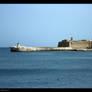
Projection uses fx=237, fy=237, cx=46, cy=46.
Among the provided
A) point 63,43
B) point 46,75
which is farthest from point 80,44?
point 46,75

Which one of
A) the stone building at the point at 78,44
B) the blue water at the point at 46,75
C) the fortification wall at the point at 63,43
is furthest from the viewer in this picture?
the fortification wall at the point at 63,43

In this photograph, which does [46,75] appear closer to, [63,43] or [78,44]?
[78,44]

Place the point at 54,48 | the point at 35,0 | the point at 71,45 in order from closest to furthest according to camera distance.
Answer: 1. the point at 35,0
2. the point at 71,45
3. the point at 54,48

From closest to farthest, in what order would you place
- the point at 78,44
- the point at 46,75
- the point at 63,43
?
the point at 46,75 < the point at 78,44 < the point at 63,43

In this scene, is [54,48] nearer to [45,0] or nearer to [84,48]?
[84,48]

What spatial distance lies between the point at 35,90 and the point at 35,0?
1.31ft

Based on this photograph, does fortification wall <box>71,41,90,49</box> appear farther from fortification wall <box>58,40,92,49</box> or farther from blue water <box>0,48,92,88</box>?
blue water <box>0,48,92,88</box>

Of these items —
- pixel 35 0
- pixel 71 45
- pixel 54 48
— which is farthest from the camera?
pixel 54 48

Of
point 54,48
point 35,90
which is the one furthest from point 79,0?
point 54,48

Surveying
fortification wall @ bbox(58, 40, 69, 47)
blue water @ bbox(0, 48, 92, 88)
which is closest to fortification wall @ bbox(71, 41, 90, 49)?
fortification wall @ bbox(58, 40, 69, 47)

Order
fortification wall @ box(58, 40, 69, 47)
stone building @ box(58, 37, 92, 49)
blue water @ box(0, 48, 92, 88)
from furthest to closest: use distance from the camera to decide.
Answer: fortification wall @ box(58, 40, 69, 47)
stone building @ box(58, 37, 92, 49)
blue water @ box(0, 48, 92, 88)

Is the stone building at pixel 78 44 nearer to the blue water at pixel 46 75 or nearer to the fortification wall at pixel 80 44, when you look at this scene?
the fortification wall at pixel 80 44

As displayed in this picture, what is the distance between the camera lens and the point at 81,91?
1.06m

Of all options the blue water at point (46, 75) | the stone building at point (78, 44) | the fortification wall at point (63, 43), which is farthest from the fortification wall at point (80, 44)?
the blue water at point (46, 75)
